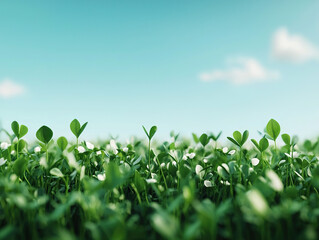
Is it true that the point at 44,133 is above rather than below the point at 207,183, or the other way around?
above

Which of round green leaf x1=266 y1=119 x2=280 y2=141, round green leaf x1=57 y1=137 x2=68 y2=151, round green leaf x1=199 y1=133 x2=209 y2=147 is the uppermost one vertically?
round green leaf x1=57 y1=137 x2=68 y2=151

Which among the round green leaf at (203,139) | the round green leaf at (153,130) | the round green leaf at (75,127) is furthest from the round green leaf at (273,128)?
the round green leaf at (75,127)

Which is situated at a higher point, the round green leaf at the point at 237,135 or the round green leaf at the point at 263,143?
the round green leaf at the point at 237,135

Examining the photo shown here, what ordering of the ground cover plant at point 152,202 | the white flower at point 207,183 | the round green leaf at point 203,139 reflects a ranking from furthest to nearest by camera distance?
the round green leaf at point 203,139 < the white flower at point 207,183 < the ground cover plant at point 152,202

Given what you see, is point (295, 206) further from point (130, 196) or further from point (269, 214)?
point (130, 196)

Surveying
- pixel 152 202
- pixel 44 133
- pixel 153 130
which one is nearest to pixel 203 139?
pixel 153 130

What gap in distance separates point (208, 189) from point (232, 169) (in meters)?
0.29

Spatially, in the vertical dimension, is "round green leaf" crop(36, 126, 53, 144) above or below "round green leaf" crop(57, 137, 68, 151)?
above

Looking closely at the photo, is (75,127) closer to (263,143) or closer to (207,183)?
(207,183)

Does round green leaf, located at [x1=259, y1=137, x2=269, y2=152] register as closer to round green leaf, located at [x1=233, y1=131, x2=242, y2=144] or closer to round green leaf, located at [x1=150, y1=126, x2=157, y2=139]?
round green leaf, located at [x1=233, y1=131, x2=242, y2=144]

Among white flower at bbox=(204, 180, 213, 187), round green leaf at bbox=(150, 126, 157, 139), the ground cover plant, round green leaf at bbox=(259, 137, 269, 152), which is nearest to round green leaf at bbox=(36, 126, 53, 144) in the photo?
the ground cover plant

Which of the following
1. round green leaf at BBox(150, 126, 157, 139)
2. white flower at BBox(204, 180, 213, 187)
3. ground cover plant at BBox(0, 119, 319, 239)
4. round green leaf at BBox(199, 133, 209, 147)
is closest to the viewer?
ground cover plant at BBox(0, 119, 319, 239)

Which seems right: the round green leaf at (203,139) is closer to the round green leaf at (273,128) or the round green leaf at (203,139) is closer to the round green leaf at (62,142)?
the round green leaf at (273,128)

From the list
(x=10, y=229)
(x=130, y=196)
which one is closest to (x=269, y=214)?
(x=10, y=229)
